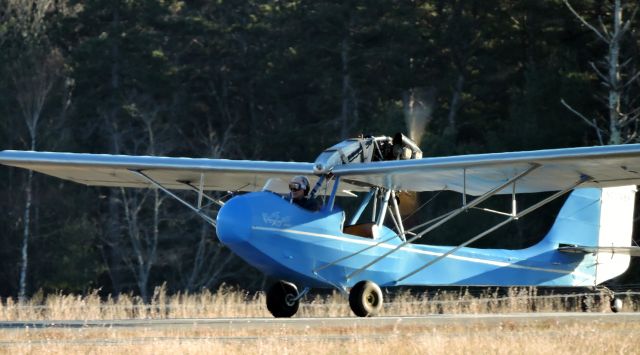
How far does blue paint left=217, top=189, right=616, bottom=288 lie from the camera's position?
15867 mm

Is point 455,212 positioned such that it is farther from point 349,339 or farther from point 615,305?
point 615,305

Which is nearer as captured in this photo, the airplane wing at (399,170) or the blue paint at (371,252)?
the blue paint at (371,252)

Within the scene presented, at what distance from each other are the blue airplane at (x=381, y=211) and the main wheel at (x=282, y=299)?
0.01m

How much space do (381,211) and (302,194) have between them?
1.70m

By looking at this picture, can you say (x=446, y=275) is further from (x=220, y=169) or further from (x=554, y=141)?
(x=554, y=141)

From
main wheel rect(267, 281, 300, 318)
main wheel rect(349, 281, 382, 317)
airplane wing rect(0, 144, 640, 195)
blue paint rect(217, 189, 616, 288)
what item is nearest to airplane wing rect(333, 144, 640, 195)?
airplane wing rect(0, 144, 640, 195)

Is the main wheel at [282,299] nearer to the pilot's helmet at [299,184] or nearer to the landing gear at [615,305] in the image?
→ the pilot's helmet at [299,184]

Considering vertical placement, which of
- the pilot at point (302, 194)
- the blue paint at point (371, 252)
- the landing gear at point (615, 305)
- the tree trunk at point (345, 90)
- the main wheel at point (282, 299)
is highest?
the tree trunk at point (345, 90)

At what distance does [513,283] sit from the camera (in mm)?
19766

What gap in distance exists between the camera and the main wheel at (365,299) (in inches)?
658

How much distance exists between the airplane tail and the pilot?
216 inches

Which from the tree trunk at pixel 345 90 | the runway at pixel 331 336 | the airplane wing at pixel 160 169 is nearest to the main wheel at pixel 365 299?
the runway at pixel 331 336

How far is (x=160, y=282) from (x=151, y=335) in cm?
3454

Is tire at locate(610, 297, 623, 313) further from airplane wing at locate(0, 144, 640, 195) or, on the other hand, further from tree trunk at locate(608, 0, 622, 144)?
tree trunk at locate(608, 0, 622, 144)
